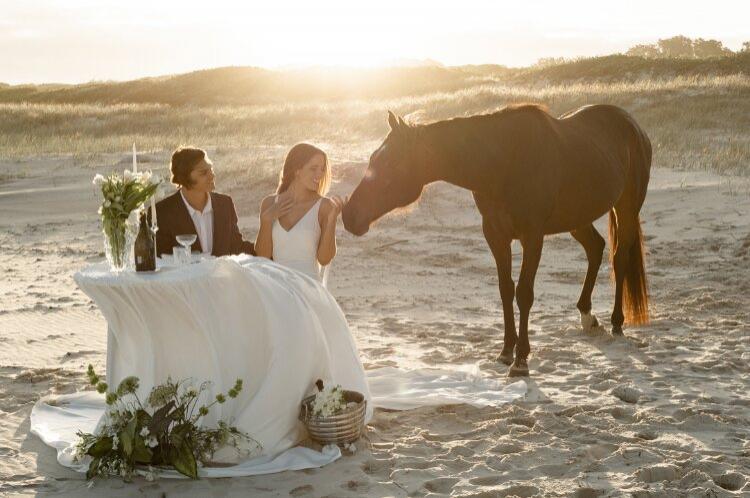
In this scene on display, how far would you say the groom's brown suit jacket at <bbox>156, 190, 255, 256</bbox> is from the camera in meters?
5.69

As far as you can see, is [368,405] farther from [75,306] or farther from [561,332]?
[75,306]

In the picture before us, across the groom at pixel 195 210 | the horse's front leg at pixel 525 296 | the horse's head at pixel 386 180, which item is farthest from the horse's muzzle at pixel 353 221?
the horse's front leg at pixel 525 296

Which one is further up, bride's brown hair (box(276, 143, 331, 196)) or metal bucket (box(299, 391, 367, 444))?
bride's brown hair (box(276, 143, 331, 196))

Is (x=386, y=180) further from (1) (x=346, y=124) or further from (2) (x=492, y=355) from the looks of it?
(1) (x=346, y=124)

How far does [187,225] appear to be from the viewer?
18.7ft

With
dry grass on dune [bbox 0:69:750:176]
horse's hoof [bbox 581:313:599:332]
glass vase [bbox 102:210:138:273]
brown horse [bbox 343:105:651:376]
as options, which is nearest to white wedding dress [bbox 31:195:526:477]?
glass vase [bbox 102:210:138:273]

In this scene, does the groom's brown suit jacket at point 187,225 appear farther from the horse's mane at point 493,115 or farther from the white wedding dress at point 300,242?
the horse's mane at point 493,115

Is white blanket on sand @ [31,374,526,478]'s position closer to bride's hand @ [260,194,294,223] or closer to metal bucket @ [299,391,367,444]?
metal bucket @ [299,391,367,444]

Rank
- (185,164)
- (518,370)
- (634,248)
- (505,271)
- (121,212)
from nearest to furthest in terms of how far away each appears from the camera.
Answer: (121,212)
(185,164)
(518,370)
(505,271)
(634,248)

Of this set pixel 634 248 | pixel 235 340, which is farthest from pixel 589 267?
pixel 235 340

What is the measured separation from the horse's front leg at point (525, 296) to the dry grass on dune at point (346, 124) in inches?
374

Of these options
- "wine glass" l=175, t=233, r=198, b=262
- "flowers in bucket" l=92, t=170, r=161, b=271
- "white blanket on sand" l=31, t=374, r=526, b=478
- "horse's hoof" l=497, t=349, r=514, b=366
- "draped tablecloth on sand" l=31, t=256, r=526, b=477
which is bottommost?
"horse's hoof" l=497, t=349, r=514, b=366

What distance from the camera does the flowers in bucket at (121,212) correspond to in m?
4.69

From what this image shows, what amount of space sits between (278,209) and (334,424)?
1.59 m
